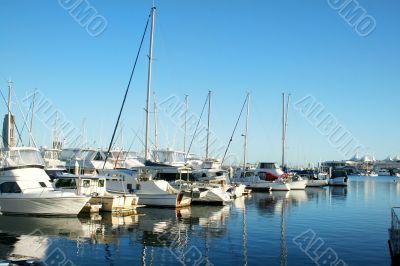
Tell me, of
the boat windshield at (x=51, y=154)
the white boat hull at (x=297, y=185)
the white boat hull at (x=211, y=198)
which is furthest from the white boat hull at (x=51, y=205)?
the white boat hull at (x=297, y=185)

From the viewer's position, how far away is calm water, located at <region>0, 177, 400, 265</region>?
738 inches

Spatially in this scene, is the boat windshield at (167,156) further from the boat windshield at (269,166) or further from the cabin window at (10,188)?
the cabin window at (10,188)

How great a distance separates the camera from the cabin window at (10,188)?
31078 mm

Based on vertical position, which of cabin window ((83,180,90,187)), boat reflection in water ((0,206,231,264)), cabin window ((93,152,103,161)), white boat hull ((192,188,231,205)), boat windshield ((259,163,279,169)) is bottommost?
boat reflection in water ((0,206,231,264))

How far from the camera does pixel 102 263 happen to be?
57.7 ft

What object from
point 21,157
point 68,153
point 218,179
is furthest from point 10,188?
point 68,153

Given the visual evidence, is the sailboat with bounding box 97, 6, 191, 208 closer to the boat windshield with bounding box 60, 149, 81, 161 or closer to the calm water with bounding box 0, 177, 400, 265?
the calm water with bounding box 0, 177, 400, 265

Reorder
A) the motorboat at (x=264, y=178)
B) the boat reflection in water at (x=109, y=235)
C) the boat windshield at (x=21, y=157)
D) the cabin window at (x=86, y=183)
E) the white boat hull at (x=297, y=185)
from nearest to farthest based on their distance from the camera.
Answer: the boat reflection in water at (x=109, y=235) → the cabin window at (x=86, y=183) → the boat windshield at (x=21, y=157) → the motorboat at (x=264, y=178) → the white boat hull at (x=297, y=185)

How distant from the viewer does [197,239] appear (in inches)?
913

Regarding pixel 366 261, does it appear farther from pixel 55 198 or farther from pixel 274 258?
pixel 55 198

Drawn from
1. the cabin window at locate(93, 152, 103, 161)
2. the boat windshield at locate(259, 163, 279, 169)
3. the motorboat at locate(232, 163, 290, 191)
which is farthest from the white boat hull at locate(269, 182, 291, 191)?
the cabin window at locate(93, 152, 103, 161)

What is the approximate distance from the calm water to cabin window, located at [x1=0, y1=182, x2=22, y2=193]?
2.42 m

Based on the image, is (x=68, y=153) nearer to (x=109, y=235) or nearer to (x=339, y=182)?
(x=339, y=182)

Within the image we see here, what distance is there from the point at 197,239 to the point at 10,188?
14895 mm
